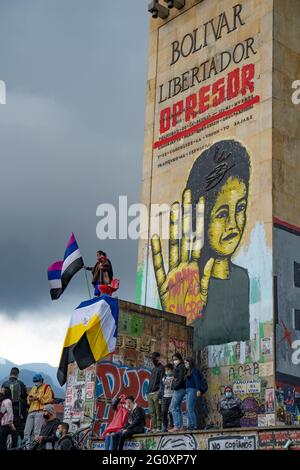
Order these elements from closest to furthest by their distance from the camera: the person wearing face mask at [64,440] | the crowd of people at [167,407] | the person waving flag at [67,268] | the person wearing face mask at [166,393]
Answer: the person wearing face mask at [64,440] < the crowd of people at [167,407] < the person wearing face mask at [166,393] < the person waving flag at [67,268]

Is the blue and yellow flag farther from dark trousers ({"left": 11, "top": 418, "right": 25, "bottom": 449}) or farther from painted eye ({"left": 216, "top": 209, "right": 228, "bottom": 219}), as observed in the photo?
painted eye ({"left": 216, "top": 209, "right": 228, "bottom": 219})

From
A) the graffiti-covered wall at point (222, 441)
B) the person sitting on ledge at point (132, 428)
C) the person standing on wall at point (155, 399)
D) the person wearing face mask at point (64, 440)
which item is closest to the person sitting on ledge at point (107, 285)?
the person standing on wall at point (155, 399)

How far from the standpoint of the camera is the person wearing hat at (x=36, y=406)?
24172mm

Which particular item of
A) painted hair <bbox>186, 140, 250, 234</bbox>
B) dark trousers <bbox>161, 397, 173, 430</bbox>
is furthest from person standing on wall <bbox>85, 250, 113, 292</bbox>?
dark trousers <bbox>161, 397, 173, 430</bbox>

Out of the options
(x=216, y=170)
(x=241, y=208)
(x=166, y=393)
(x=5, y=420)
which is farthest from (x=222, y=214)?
(x=5, y=420)

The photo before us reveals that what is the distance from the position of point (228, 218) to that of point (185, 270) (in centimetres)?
290

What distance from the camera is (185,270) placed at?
31578mm

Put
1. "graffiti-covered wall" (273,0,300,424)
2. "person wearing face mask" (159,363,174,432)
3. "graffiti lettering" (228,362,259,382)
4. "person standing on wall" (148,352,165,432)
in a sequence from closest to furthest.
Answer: "person wearing face mask" (159,363,174,432), "person standing on wall" (148,352,165,432), "graffiti-covered wall" (273,0,300,424), "graffiti lettering" (228,362,259,382)

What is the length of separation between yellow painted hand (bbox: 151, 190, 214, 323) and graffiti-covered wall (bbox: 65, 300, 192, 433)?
1154mm

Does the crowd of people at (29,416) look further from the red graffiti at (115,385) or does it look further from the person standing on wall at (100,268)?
the person standing on wall at (100,268)

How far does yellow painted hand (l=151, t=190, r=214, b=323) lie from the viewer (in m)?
30.6

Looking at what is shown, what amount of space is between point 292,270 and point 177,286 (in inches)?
202

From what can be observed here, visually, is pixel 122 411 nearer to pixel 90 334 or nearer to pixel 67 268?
pixel 90 334

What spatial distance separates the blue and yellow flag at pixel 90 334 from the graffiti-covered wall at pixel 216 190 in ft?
14.6
